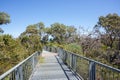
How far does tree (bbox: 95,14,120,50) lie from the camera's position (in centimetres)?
2213

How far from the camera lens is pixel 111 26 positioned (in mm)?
22969

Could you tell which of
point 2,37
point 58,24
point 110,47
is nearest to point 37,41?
point 2,37

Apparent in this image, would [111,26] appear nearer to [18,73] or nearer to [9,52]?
[9,52]

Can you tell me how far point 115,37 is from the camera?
865 inches

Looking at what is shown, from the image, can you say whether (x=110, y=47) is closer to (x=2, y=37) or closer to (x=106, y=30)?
(x=106, y=30)

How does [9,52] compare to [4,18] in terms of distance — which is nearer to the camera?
[9,52]

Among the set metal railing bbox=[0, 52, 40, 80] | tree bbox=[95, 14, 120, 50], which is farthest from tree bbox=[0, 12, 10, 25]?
metal railing bbox=[0, 52, 40, 80]

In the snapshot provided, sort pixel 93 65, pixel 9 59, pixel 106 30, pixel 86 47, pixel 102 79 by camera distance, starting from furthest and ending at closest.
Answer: pixel 106 30
pixel 86 47
pixel 9 59
pixel 102 79
pixel 93 65

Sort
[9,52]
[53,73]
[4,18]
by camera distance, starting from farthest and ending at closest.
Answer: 1. [4,18]
2. [9,52]
3. [53,73]

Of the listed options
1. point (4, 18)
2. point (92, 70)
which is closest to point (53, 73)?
point (92, 70)

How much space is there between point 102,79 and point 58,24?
44338 mm

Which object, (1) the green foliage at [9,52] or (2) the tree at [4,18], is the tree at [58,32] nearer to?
(2) the tree at [4,18]

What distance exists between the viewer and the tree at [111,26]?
22133 millimetres

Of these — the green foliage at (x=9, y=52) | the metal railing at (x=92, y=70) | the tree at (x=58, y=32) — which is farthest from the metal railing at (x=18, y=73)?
the tree at (x=58, y=32)
